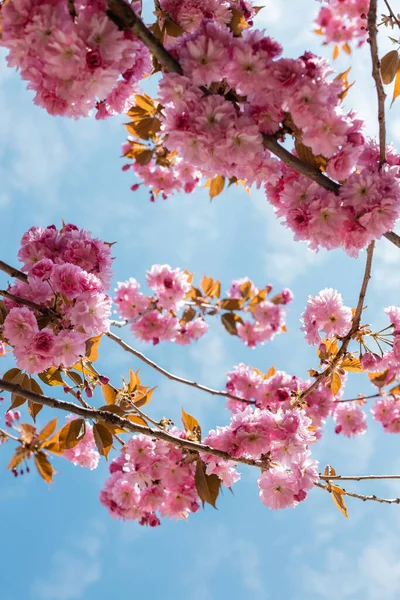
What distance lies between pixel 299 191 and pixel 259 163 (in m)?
0.23

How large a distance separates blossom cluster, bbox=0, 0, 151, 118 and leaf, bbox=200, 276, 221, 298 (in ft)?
12.8

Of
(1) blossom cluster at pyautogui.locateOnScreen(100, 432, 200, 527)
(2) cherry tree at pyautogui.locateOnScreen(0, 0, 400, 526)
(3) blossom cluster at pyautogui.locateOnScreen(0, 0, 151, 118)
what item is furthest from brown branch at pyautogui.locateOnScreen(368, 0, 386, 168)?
(1) blossom cluster at pyautogui.locateOnScreen(100, 432, 200, 527)

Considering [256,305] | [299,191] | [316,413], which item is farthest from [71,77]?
[256,305]

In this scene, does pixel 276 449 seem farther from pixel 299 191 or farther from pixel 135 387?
pixel 299 191

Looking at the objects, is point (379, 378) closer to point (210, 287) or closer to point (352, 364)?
point (352, 364)

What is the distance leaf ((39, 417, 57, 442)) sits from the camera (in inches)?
101

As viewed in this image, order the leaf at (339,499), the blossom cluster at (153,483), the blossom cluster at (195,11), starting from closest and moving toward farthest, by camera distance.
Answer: the blossom cluster at (195,11) < the leaf at (339,499) < the blossom cluster at (153,483)

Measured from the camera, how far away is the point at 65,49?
181 centimetres

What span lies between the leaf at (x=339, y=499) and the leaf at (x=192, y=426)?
0.87 meters

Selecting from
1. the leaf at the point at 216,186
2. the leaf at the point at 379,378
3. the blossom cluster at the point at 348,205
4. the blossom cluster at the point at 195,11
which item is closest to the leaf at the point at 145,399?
the leaf at the point at 216,186

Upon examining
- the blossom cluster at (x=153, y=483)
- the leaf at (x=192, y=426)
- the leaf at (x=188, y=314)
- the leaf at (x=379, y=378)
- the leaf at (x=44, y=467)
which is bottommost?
the leaf at (x=44, y=467)

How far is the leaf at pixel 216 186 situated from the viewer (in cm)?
354

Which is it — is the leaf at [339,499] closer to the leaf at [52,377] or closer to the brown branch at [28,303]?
the leaf at [52,377]

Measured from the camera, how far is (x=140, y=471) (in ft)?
11.3
